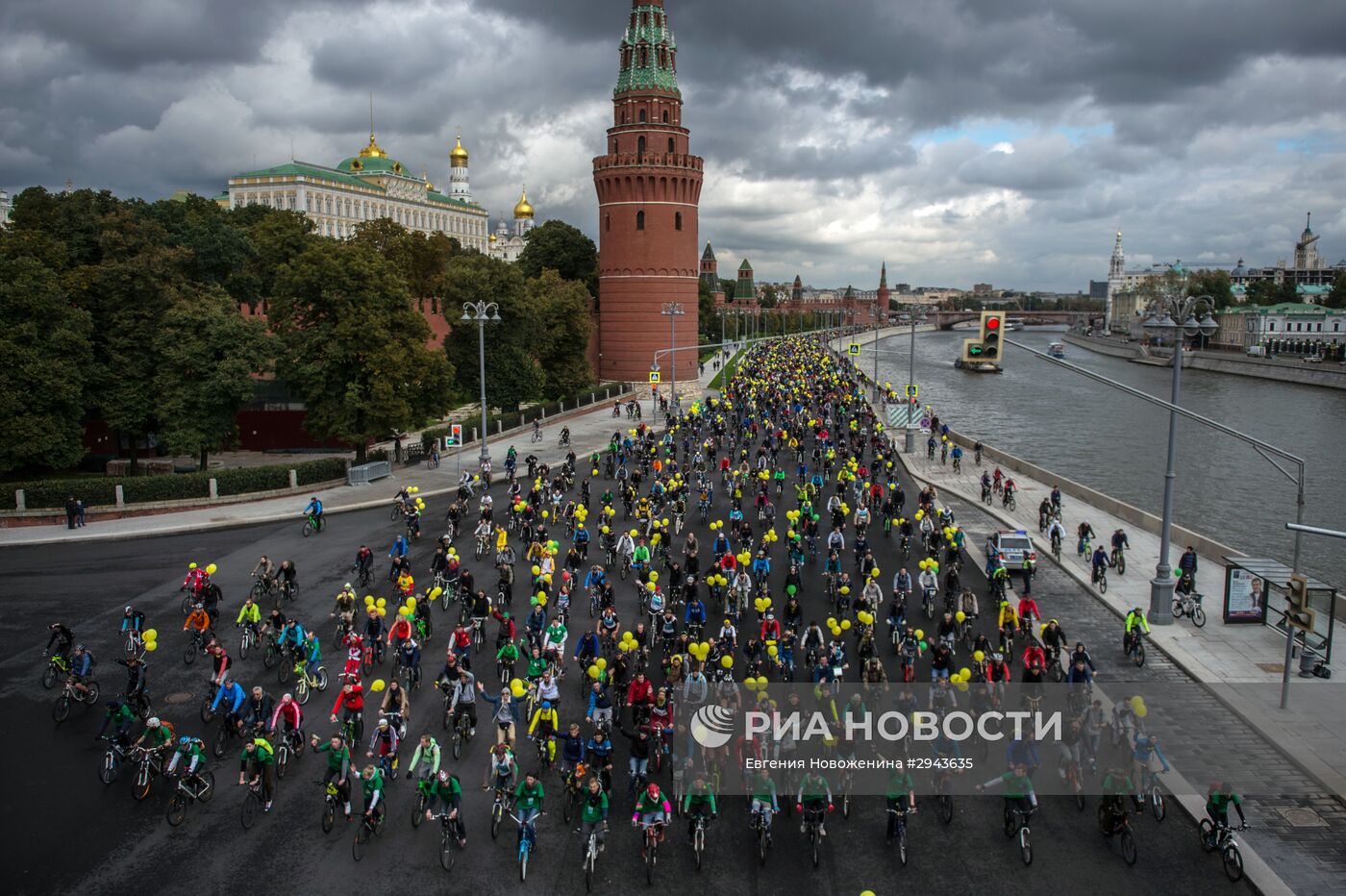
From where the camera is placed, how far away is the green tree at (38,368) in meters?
28.4

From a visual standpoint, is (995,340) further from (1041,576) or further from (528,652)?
(1041,576)

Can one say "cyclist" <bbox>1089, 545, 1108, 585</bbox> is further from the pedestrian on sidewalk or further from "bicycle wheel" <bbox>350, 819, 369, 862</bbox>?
"bicycle wheel" <bbox>350, 819, 369, 862</bbox>

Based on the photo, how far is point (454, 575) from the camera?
19609 millimetres

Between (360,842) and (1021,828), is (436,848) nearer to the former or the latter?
(360,842)

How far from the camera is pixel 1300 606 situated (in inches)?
553

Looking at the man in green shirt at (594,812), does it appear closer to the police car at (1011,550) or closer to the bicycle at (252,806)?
the bicycle at (252,806)

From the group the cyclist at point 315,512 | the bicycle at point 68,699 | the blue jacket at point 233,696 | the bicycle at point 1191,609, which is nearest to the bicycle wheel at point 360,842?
the blue jacket at point 233,696

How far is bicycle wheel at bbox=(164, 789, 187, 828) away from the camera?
11539 millimetres

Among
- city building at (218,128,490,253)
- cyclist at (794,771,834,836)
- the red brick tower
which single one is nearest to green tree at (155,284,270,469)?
cyclist at (794,771,834,836)

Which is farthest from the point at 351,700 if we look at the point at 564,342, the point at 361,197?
the point at 361,197

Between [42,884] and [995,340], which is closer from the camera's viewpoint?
[42,884]

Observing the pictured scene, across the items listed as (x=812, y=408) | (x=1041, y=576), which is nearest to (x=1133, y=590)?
(x=1041, y=576)

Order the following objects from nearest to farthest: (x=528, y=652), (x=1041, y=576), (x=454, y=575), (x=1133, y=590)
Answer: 1. (x=528, y=652)
2. (x=454, y=575)
3. (x=1133, y=590)
4. (x=1041, y=576)

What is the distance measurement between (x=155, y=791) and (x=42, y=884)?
6.73 ft
